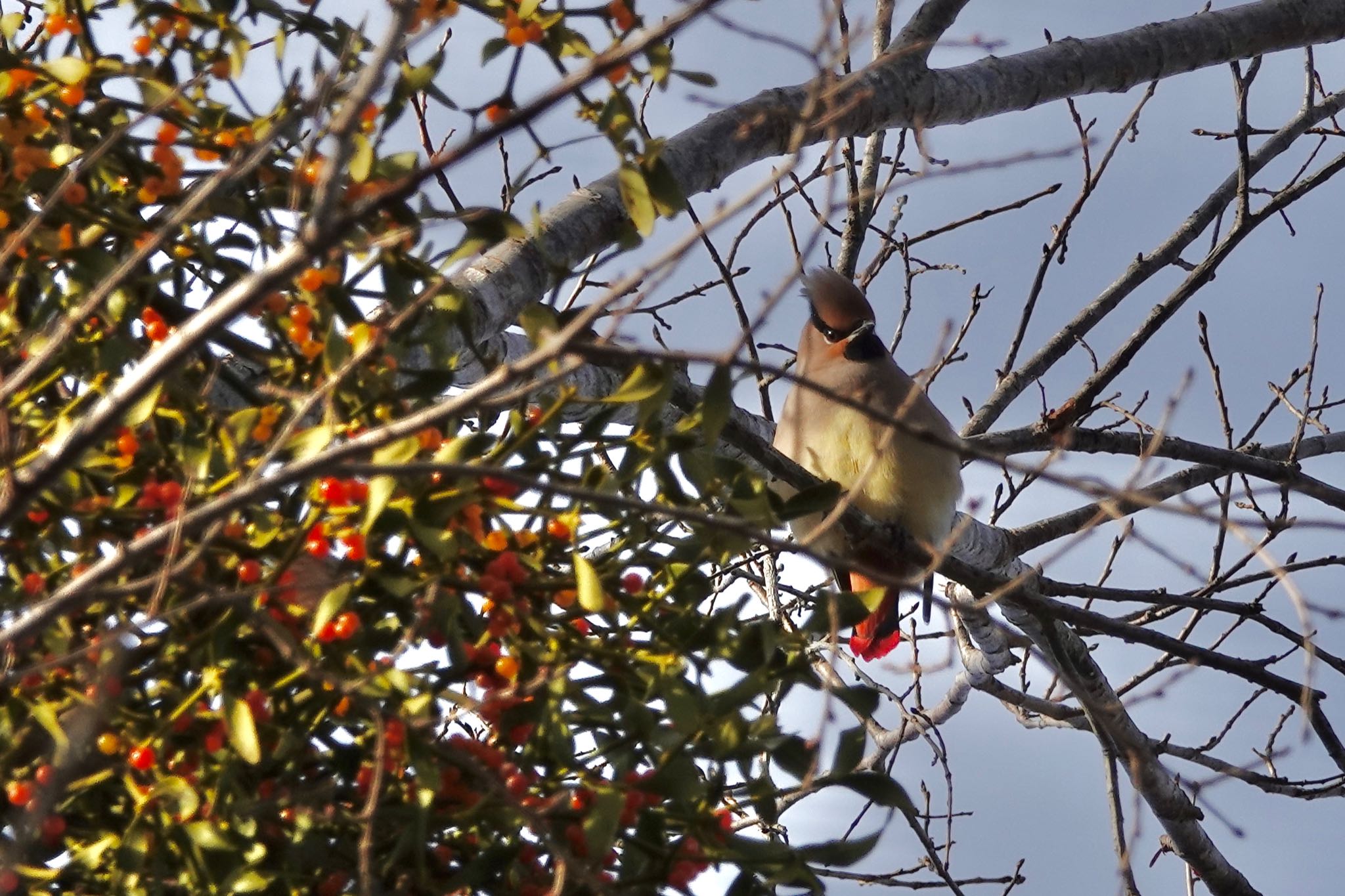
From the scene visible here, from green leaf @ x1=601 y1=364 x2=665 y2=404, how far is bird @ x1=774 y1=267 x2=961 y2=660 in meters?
1.62

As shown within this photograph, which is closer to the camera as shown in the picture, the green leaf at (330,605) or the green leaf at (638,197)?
the green leaf at (330,605)

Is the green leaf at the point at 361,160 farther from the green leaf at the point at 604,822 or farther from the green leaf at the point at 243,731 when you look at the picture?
the green leaf at the point at 604,822

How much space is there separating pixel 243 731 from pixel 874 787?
1.72 feet

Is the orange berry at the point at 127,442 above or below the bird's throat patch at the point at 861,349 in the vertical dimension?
below

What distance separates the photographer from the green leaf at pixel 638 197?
1.36m

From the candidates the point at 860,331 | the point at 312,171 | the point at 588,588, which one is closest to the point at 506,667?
the point at 588,588

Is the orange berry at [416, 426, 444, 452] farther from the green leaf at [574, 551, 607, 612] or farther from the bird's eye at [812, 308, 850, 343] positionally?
the bird's eye at [812, 308, 850, 343]

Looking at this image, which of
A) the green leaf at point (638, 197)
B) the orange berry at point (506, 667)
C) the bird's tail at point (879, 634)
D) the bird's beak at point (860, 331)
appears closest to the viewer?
the orange berry at point (506, 667)

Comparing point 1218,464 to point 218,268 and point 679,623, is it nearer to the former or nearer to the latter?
point 679,623

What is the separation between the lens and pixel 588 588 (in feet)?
3.86

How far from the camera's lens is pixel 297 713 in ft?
4.04

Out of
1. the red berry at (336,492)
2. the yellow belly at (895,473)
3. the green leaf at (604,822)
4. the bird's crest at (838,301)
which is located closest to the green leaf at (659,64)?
the red berry at (336,492)

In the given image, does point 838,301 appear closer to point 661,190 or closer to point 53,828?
point 661,190

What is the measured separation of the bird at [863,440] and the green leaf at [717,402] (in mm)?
1676
